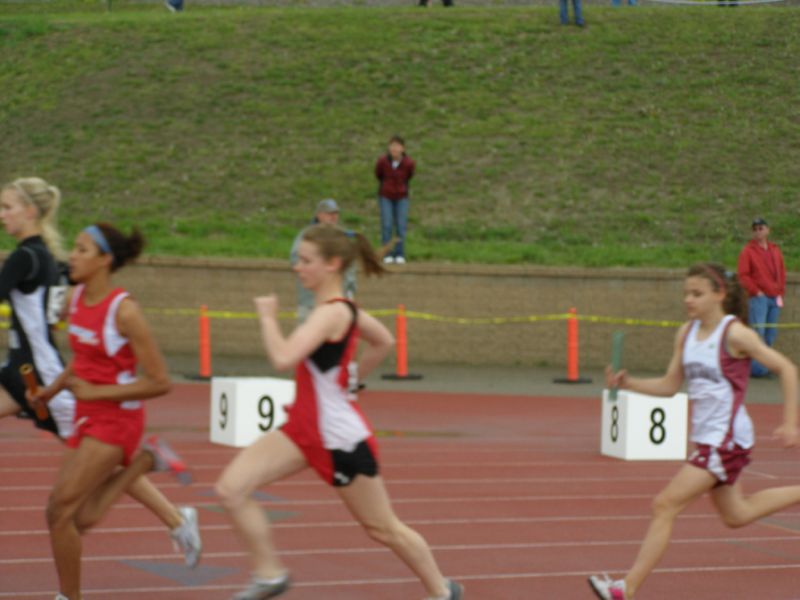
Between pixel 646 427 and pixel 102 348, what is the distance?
7.39 m

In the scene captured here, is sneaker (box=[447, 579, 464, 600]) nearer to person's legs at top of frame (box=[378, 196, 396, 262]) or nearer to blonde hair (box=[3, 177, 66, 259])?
blonde hair (box=[3, 177, 66, 259])

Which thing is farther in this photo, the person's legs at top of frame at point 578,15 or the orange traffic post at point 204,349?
the person's legs at top of frame at point 578,15

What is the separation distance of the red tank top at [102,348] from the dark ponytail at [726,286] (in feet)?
9.04

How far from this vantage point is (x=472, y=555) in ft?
29.9

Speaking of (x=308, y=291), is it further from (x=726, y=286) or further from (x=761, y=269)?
(x=726, y=286)

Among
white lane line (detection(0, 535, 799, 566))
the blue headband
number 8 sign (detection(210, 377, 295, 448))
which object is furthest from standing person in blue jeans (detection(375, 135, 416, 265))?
the blue headband

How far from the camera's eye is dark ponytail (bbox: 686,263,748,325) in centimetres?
777

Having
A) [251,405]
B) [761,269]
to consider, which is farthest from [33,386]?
[761,269]

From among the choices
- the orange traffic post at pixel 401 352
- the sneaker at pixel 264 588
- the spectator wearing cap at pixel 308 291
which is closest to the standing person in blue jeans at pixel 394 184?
the orange traffic post at pixel 401 352

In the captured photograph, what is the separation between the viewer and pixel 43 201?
7.95 m

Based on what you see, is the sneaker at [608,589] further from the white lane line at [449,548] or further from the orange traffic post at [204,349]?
the orange traffic post at [204,349]

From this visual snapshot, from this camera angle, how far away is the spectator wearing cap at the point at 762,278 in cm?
2056

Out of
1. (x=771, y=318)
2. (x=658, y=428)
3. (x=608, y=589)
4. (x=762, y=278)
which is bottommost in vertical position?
(x=771, y=318)

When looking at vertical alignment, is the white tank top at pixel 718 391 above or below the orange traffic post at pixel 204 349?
above
